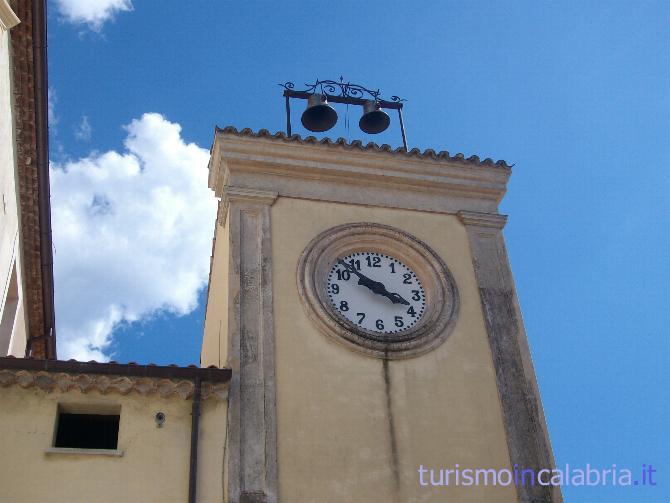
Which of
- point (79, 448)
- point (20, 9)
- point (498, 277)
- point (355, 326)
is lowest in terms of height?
point (79, 448)

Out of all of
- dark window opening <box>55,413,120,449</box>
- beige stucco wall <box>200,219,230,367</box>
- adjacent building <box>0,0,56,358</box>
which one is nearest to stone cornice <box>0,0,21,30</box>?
adjacent building <box>0,0,56,358</box>

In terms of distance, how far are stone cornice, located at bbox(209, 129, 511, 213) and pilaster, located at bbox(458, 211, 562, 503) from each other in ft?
1.72

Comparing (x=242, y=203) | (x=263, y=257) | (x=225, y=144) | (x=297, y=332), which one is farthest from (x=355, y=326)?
(x=225, y=144)

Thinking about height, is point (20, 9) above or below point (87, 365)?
above

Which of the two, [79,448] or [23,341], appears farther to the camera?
[23,341]

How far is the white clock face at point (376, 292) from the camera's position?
12375mm

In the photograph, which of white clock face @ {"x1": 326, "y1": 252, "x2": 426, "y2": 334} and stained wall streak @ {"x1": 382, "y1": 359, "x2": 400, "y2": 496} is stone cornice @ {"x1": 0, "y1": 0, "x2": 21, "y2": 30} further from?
stained wall streak @ {"x1": 382, "y1": 359, "x2": 400, "y2": 496}

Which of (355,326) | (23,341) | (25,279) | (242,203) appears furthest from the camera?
(23,341)

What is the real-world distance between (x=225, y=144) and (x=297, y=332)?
10.3 feet

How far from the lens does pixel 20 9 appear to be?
41.9ft

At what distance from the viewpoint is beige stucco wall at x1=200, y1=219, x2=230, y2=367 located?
480 inches

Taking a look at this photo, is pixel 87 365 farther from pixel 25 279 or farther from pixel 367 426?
pixel 25 279

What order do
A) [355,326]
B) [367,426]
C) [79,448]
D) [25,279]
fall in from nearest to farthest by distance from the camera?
1. [79,448]
2. [367,426]
3. [355,326]
4. [25,279]

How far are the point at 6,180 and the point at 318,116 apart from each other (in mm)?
4914
